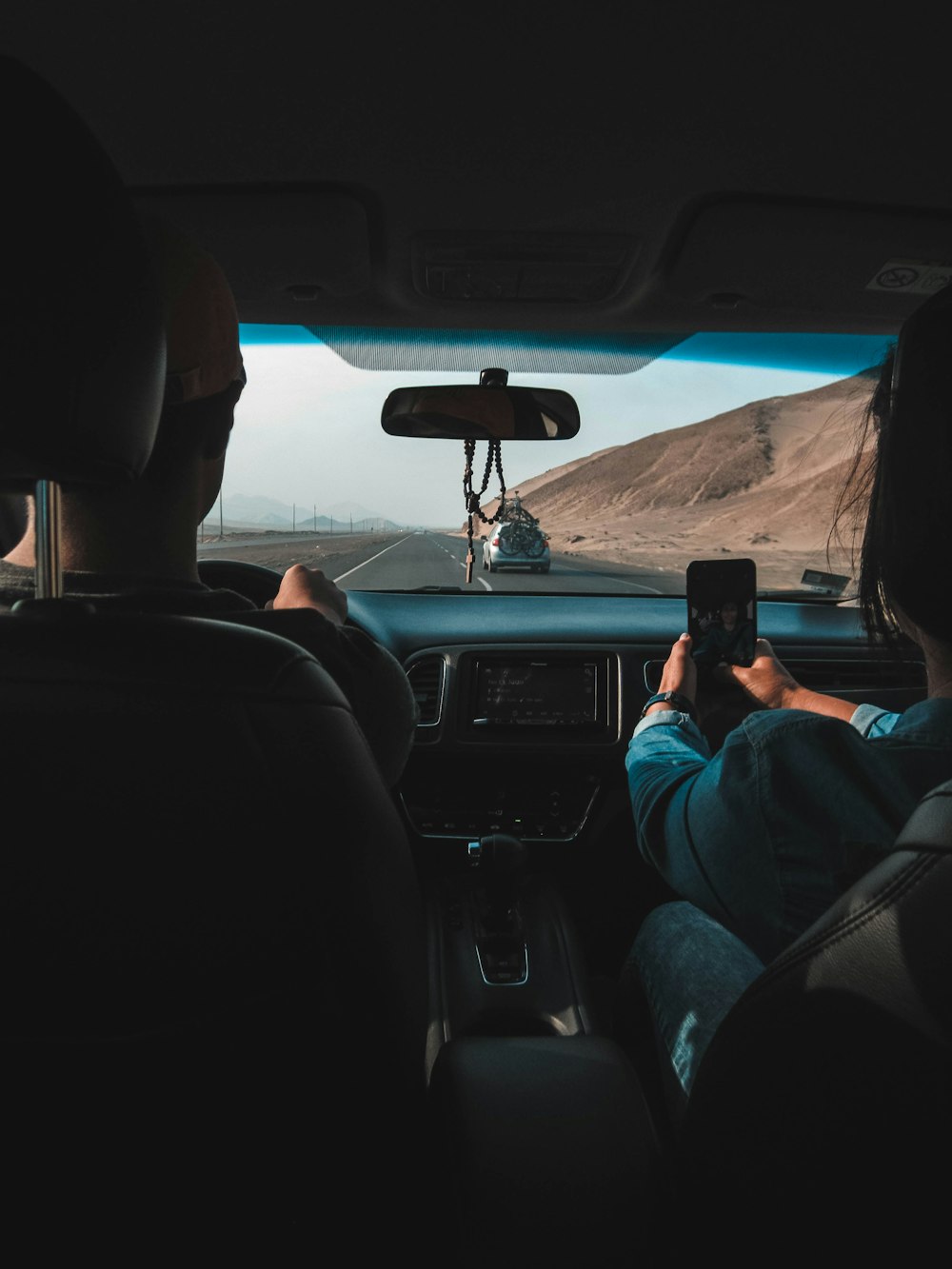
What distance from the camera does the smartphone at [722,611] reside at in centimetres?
290

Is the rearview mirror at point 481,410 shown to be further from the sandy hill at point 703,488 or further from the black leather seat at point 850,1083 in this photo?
the black leather seat at point 850,1083

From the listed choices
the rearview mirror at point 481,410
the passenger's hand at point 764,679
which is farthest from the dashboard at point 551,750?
the passenger's hand at point 764,679

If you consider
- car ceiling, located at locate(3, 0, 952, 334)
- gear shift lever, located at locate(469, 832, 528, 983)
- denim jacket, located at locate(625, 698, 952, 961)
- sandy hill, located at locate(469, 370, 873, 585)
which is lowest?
gear shift lever, located at locate(469, 832, 528, 983)

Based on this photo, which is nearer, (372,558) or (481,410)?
(481,410)

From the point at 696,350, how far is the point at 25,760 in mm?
4475

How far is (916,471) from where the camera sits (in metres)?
1.35

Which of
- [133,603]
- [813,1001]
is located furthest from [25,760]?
[813,1001]

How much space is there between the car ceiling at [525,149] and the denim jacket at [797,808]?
7.30 ft

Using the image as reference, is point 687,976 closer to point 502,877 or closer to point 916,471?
point 502,877

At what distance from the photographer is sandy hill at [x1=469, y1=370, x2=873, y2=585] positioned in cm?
398

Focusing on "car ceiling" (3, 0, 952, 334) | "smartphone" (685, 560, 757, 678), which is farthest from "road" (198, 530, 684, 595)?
"smartphone" (685, 560, 757, 678)

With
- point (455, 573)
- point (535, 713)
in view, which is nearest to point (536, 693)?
point (535, 713)

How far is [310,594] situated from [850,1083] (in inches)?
67.2

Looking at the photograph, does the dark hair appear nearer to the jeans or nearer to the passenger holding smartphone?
the passenger holding smartphone
